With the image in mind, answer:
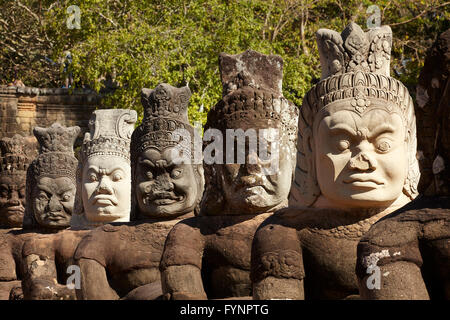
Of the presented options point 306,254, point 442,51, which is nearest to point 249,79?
point 306,254

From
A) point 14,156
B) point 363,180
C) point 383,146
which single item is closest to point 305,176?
point 363,180

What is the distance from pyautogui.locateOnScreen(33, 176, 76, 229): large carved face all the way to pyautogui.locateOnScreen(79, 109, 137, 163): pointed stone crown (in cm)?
38

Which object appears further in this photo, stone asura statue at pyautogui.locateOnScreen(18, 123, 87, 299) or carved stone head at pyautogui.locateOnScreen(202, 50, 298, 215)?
stone asura statue at pyautogui.locateOnScreen(18, 123, 87, 299)

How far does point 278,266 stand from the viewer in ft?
20.9

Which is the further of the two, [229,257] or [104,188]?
[104,188]

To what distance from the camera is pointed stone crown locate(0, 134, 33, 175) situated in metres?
11.8

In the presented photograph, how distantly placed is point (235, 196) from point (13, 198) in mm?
4834

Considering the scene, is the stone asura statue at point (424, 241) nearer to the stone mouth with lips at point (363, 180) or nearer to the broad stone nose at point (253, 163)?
the stone mouth with lips at point (363, 180)

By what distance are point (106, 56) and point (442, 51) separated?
41.3 ft

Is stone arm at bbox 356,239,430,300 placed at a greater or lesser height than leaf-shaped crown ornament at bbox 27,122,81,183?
lesser

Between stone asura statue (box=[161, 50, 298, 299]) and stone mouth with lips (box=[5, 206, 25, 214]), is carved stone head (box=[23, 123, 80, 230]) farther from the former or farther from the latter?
stone asura statue (box=[161, 50, 298, 299])

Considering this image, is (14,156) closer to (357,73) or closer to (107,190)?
(107,190)

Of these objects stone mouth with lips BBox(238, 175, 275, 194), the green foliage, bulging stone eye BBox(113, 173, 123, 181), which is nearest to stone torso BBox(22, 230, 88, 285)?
bulging stone eye BBox(113, 173, 123, 181)

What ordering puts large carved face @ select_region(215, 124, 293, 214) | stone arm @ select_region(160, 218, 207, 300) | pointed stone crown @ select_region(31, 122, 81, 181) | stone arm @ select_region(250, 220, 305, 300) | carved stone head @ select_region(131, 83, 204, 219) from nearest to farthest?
stone arm @ select_region(250, 220, 305, 300)
stone arm @ select_region(160, 218, 207, 300)
large carved face @ select_region(215, 124, 293, 214)
carved stone head @ select_region(131, 83, 204, 219)
pointed stone crown @ select_region(31, 122, 81, 181)
